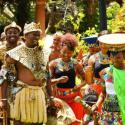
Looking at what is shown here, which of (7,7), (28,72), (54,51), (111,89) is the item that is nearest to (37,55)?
(28,72)

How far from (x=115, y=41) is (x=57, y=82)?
77.1 inches

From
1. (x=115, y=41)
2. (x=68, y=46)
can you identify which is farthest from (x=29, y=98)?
(x=115, y=41)

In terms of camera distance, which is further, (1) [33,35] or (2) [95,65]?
(2) [95,65]

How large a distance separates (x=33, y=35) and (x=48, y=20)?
19.8 metres

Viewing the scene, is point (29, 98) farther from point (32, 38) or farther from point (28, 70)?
point (32, 38)

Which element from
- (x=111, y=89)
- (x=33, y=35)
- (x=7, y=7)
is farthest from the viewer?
(x=7, y=7)

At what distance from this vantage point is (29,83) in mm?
6504

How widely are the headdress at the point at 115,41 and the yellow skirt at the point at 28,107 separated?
4.59 feet

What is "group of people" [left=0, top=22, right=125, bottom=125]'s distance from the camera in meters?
5.58

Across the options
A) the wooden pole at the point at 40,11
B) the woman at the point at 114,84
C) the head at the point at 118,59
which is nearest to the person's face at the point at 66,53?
the woman at the point at 114,84

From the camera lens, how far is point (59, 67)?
7484mm

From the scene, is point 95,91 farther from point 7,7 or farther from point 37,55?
point 7,7

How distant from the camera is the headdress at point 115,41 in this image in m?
5.38

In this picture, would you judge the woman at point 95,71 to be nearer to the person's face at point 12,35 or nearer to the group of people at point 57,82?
the group of people at point 57,82
